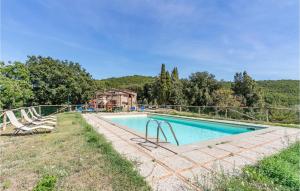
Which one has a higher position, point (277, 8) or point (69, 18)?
point (69, 18)

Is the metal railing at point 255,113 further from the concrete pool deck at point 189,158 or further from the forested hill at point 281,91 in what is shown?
the forested hill at point 281,91

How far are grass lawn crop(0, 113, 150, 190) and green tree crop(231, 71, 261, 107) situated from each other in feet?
81.1

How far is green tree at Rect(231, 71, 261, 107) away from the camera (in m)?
23.3

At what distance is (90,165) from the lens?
297 cm

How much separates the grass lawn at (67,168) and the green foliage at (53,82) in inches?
597

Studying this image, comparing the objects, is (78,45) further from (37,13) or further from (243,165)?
(243,165)

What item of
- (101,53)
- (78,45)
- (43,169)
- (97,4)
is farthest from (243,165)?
(101,53)

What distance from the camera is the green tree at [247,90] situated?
2333 centimetres

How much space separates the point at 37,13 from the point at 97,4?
12.8ft

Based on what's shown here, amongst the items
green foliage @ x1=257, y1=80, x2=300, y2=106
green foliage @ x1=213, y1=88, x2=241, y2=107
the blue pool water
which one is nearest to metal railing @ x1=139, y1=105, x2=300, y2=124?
the blue pool water

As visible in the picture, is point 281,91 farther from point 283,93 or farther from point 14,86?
point 14,86

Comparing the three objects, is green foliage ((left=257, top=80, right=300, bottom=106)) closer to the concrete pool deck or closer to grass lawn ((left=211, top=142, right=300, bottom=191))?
the concrete pool deck

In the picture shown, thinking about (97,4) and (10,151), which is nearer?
(10,151)

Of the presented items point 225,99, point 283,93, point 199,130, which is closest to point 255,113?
point 199,130
